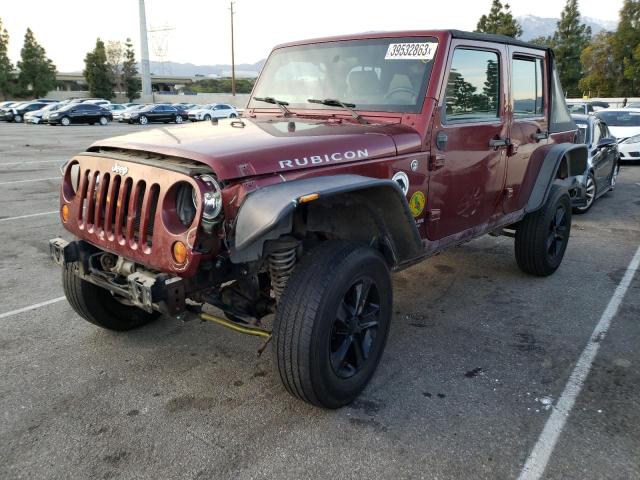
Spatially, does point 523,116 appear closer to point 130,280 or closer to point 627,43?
point 130,280

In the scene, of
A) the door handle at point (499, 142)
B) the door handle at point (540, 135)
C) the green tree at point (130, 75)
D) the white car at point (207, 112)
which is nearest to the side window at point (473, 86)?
the door handle at point (499, 142)

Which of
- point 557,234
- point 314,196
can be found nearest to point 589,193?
point 557,234

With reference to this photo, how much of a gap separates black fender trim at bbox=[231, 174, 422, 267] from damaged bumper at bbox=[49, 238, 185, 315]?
0.35 metres

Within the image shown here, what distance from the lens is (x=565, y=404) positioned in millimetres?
3047

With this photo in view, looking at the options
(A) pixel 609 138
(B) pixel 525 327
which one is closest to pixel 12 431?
(B) pixel 525 327

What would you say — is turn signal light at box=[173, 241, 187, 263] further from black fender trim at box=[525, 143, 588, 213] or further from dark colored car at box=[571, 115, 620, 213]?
dark colored car at box=[571, 115, 620, 213]

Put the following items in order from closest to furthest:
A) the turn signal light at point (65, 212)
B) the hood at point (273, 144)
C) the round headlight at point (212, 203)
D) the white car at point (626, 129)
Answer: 1. the round headlight at point (212, 203)
2. the hood at point (273, 144)
3. the turn signal light at point (65, 212)
4. the white car at point (626, 129)

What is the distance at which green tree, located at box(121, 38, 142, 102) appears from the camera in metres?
67.9

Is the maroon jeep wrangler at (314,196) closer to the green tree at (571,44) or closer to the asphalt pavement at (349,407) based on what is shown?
the asphalt pavement at (349,407)

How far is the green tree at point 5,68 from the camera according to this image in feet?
194

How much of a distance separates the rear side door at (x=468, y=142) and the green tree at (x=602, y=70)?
48070 millimetres

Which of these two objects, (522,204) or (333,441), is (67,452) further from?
(522,204)

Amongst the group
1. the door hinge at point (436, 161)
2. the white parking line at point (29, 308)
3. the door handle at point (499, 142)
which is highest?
the door handle at point (499, 142)

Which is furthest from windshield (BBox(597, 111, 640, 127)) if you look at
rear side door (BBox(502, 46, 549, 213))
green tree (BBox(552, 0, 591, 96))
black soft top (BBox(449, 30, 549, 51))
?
green tree (BBox(552, 0, 591, 96))
